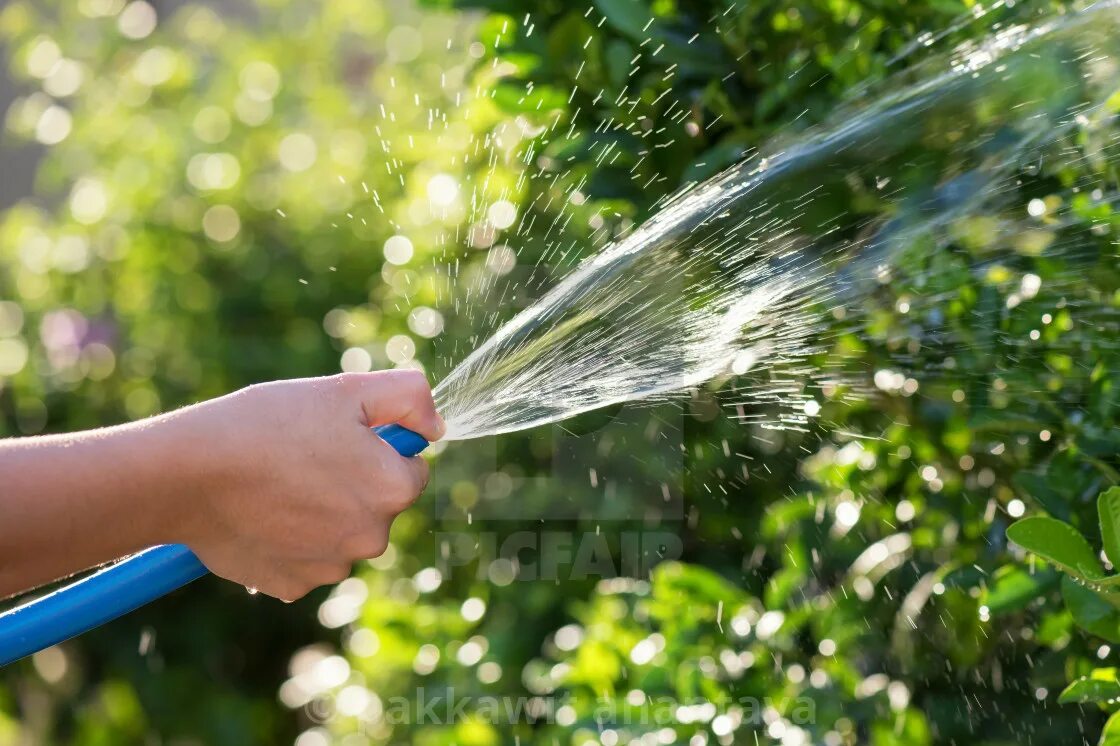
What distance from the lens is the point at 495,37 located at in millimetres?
1624

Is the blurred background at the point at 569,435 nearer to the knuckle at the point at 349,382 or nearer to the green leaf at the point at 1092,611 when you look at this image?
the green leaf at the point at 1092,611

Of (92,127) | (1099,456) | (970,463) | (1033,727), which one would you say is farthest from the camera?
(92,127)

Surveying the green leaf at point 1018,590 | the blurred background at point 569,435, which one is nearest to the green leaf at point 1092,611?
the blurred background at point 569,435

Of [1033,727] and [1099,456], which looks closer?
[1099,456]

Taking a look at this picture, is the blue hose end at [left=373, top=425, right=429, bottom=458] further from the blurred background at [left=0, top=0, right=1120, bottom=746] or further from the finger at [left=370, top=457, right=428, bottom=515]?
the blurred background at [left=0, top=0, right=1120, bottom=746]

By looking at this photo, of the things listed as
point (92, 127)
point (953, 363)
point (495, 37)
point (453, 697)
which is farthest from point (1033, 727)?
point (92, 127)

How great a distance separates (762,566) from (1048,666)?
25.3 inches

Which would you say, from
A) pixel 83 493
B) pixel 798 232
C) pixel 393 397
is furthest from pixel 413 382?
pixel 798 232

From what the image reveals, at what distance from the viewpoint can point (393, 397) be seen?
3.64 feet

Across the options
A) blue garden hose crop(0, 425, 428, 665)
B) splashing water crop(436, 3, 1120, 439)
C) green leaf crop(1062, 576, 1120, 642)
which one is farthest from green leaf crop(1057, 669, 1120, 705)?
blue garden hose crop(0, 425, 428, 665)

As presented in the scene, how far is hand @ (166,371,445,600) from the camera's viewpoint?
108 cm

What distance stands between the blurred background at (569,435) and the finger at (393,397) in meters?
0.53

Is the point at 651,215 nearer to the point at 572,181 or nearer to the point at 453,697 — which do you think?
the point at 572,181

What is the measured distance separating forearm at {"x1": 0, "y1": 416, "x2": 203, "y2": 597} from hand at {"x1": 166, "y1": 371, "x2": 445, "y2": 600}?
22 millimetres
